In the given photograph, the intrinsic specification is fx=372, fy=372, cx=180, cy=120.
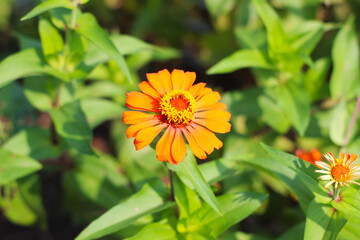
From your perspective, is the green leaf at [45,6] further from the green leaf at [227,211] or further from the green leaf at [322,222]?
the green leaf at [322,222]

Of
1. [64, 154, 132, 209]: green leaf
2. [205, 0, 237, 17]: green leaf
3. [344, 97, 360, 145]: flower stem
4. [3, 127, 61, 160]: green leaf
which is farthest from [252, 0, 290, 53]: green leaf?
[3, 127, 61, 160]: green leaf

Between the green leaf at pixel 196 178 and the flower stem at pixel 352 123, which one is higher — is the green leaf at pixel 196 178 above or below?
above

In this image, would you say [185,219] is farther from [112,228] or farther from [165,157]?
[165,157]

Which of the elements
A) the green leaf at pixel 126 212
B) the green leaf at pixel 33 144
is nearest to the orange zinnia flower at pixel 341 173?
the green leaf at pixel 126 212

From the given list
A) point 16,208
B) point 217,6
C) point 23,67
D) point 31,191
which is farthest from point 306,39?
point 16,208

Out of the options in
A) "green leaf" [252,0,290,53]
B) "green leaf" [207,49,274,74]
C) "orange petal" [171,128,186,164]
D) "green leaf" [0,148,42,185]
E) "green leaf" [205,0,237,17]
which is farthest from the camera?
"green leaf" [205,0,237,17]

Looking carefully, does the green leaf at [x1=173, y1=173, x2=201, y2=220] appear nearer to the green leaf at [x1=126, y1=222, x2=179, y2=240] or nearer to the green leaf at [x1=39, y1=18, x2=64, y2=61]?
the green leaf at [x1=126, y1=222, x2=179, y2=240]

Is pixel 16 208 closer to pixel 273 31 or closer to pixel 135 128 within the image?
pixel 135 128
